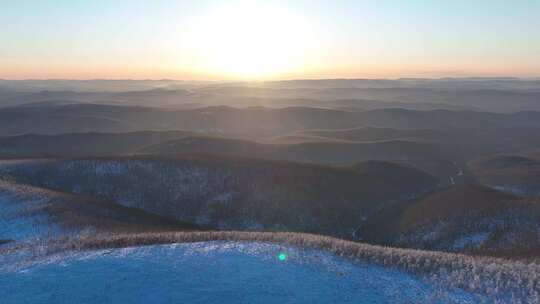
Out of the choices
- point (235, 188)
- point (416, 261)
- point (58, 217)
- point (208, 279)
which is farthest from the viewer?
point (235, 188)

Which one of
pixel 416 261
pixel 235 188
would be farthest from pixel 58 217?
pixel 416 261

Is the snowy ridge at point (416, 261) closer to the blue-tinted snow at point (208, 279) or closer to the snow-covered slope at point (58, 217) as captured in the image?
the blue-tinted snow at point (208, 279)

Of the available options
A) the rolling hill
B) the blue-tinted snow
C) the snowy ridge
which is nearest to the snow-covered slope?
the rolling hill

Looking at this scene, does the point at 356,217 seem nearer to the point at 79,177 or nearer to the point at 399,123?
the point at 79,177

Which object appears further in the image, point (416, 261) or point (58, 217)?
point (58, 217)

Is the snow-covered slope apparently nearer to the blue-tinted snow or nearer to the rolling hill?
the rolling hill

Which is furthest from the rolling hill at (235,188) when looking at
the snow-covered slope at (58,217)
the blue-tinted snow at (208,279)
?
the blue-tinted snow at (208,279)

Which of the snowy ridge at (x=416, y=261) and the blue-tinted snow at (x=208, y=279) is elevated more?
the blue-tinted snow at (x=208, y=279)

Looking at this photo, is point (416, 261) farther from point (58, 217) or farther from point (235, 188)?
point (235, 188)
